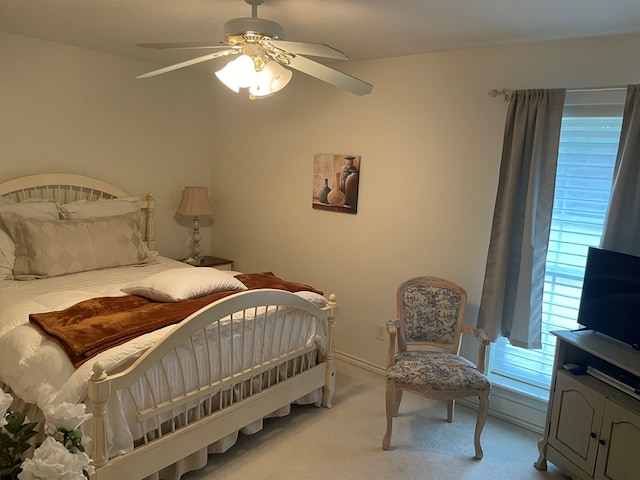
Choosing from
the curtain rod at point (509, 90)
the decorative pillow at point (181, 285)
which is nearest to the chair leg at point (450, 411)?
the decorative pillow at point (181, 285)

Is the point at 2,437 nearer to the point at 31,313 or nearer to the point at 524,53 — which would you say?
the point at 31,313

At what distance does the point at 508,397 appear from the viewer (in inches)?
120

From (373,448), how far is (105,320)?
65.0 inches

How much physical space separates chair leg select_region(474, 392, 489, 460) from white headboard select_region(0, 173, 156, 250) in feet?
10.1

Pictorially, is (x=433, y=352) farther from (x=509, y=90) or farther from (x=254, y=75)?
(x=254, y=75)

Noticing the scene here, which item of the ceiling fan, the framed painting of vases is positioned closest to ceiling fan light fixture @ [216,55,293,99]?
the ceiling fan

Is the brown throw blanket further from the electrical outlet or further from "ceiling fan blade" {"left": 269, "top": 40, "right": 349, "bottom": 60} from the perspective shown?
the electrical outlet

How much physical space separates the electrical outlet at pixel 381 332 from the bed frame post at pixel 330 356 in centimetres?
72

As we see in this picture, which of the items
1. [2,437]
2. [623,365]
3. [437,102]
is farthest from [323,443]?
[437,102]

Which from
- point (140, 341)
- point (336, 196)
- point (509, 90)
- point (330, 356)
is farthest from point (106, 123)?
point (509, 90)

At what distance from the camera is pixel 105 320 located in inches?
85.1

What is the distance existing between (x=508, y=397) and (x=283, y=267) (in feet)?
7.21

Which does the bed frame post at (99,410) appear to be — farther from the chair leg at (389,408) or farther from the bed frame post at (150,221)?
the bed frame post at (150,221)

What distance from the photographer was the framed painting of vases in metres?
3.68
